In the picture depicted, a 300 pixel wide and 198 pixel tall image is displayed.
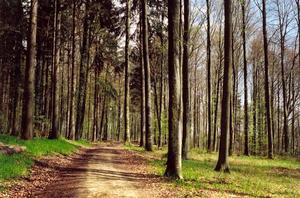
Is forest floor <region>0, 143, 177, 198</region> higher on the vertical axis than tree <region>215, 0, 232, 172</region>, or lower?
lower

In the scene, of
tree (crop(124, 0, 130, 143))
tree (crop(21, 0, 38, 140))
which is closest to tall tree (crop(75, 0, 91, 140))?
tree (crop(124, 0, 130, 143))

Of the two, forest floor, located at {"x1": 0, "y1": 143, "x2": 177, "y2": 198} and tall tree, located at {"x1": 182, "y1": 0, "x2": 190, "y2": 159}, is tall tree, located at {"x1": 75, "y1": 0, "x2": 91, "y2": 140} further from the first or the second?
forest floor, located at {"x1": 0, "y1": 143, "x2": 177, "y2": 198}

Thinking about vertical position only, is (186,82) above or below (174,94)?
above

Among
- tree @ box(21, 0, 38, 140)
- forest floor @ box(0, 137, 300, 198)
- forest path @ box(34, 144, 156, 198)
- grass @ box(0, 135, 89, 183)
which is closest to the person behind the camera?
forest path @ box(34, 144, 156, 198)

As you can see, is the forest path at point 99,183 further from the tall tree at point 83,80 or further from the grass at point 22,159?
the tall tree at point 83,80

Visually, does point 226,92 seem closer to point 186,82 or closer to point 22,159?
point 186,82

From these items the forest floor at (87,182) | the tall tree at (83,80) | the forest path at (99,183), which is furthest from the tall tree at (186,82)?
the tall tree at (83,80)

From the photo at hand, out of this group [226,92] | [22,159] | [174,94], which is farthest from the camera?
[226,92]

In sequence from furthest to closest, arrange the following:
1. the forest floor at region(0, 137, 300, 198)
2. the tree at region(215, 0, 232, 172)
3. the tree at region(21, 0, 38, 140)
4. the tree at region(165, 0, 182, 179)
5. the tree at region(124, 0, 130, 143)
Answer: the tree at region(124, 0, 130, 143) → the tree at region(21, 0, 38, 140) → the tree at region(215, 0, 232, 172) → the tree at region(165, 0, 182, 179) → the forest floor at region(0, 137, 300, 198)

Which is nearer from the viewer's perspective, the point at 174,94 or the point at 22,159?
the point at 174,94

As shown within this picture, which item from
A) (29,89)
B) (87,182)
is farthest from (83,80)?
(87,182)

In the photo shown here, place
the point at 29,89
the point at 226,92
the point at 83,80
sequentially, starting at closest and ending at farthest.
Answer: the point at 226,92
the point at 29,89
the point at 83,80

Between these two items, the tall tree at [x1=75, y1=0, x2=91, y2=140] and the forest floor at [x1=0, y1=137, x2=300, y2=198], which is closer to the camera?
the forest floor at [x1=0, y1=137, x2=300, y2=198]

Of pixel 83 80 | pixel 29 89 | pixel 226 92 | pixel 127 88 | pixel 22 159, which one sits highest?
pixel 83 80
